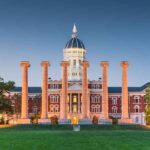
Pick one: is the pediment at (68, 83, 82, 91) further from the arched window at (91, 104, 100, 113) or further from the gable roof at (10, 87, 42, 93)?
the gable roof at (10, 87, 42, 93)

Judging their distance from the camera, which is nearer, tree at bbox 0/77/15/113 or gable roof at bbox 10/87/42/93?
tree at bbox 0/77/15/113

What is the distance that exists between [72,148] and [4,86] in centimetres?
5956

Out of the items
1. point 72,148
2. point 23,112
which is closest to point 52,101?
point 23,112

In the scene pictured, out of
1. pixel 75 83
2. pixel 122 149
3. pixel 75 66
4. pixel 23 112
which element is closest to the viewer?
pixel 122 149

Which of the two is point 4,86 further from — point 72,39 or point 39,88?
point 72,39

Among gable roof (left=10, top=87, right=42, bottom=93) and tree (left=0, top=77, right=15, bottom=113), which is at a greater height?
gable roof (left=10, top=87, right=42, bottom=93)

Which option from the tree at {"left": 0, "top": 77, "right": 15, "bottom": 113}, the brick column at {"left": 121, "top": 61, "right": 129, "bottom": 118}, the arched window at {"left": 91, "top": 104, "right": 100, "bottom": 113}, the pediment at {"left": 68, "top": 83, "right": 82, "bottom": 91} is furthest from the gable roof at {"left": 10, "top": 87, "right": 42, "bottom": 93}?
the tree at {"left": 0, "top": 77, "right": 15, "bottom": 113}

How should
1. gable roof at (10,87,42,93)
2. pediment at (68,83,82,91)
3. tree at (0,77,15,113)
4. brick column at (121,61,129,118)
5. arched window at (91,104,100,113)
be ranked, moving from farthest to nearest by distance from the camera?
gable roof at (10,87,42,93), arched window at (91,104,100,113), pediment at (68,83,82,91), brick column at (121,61,129,118), tree at (0,77,15,113)

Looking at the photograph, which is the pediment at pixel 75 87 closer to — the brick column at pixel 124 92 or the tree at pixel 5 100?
the brick column at pixel 124 92

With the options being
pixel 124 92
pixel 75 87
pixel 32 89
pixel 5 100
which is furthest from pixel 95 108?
pixel 5 100

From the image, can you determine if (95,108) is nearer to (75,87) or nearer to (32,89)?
(75,87)

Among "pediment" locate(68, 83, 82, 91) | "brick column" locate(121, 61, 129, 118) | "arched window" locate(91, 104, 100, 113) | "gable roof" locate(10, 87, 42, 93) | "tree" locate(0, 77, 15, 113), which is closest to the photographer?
"tree" locate(0, 77, 15, 113)

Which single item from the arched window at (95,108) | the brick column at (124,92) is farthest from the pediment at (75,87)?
the brick column at (124,92)

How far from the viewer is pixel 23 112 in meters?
102
